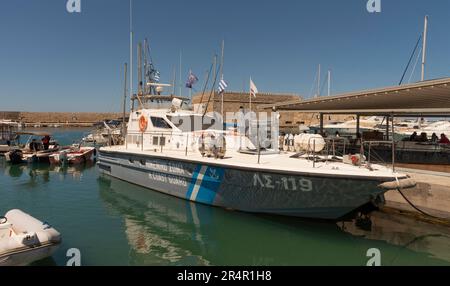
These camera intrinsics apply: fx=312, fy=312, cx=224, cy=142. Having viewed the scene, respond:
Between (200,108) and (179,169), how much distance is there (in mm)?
4151

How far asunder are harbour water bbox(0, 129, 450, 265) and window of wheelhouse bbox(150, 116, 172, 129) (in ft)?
8.06

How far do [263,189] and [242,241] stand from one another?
142 cm

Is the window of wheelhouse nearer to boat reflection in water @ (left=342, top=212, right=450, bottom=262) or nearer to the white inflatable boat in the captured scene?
the white inflatable boat

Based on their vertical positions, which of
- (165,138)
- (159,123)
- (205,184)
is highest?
(159,123)

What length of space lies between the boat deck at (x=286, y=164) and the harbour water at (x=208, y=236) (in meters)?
1.47

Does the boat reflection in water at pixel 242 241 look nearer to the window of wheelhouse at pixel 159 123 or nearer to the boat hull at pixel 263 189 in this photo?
the boat hull at pixel 263 189

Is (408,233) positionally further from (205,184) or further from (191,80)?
(191,80)

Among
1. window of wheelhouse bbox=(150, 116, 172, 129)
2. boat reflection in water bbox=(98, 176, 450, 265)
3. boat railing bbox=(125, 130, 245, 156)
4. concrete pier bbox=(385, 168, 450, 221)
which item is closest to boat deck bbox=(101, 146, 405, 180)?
boat railing bbox=(125, 130, 245, 156)

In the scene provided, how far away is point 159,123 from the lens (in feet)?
37.7

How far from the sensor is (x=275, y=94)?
46781 millimetres

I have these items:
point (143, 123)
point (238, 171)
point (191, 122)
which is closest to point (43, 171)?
point (143, 123)

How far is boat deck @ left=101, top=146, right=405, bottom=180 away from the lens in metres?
6.72

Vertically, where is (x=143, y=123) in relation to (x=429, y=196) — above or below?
above

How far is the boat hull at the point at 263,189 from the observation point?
22.7ft
